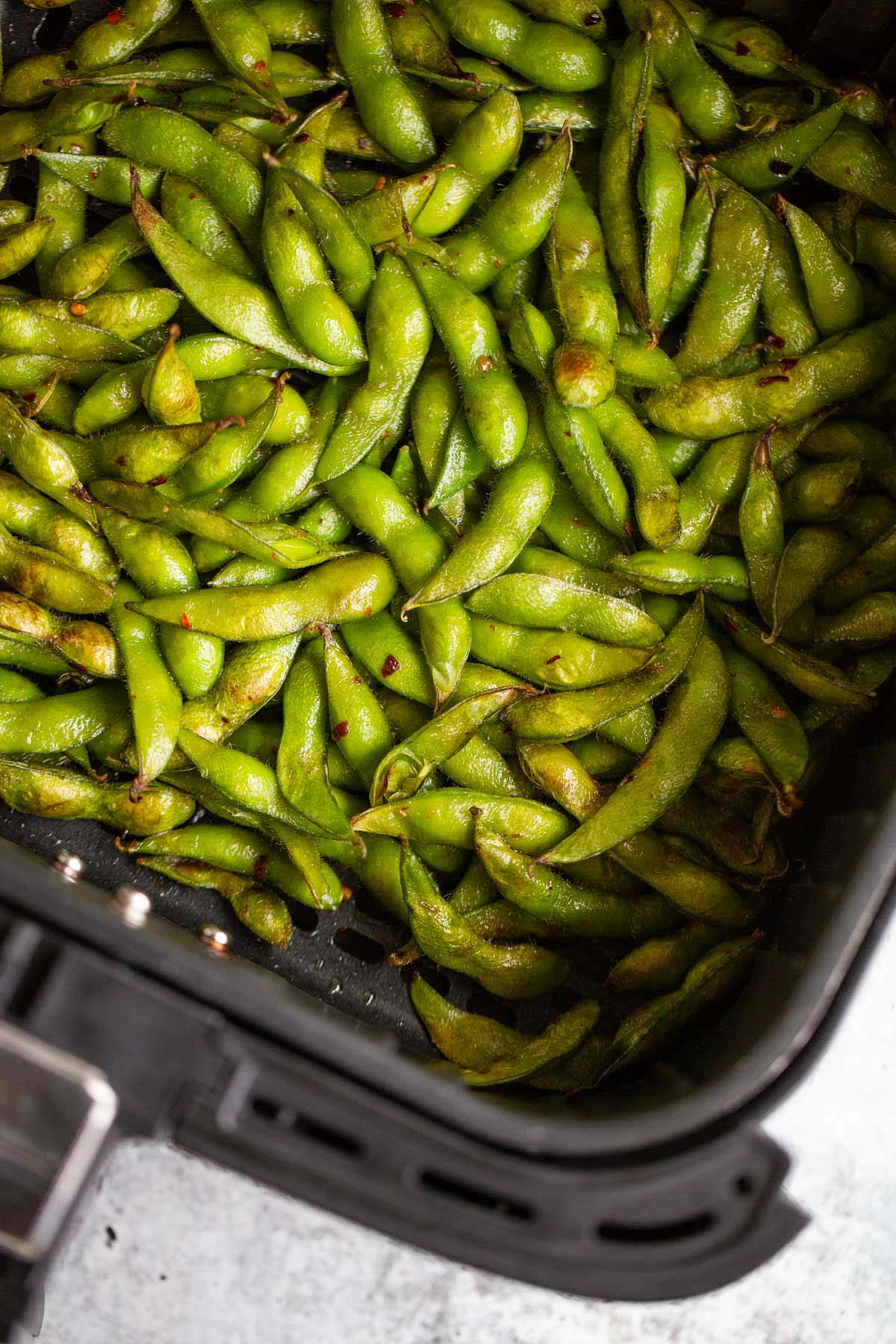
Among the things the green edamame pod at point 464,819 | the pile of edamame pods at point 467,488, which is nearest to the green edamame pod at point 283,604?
the pile of edamame pods at point 467,488

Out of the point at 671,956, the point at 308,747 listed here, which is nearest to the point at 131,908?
the point at 308,747

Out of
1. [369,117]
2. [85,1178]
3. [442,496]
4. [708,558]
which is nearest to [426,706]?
[442,496]

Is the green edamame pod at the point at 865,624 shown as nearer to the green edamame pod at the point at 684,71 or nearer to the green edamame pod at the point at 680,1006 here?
the green edamame pod at the point at 680,1006

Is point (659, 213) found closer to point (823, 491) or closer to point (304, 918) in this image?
point (823, 491)

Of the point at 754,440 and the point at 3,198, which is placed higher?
the point at 754,440

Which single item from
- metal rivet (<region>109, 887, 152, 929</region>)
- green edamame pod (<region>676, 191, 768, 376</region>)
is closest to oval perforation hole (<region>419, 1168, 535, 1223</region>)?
metal rivet (<region>109, 887, 152, 929</region>)

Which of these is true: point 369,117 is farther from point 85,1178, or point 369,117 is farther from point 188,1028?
point 85,1178

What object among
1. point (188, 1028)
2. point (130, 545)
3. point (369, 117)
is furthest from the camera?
point (369, 117)

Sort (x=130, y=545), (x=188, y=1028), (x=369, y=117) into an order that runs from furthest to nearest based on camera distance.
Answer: (x=369, y=117) → (x=130, y=545) → (x=188, y=1028)
